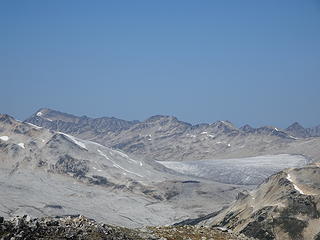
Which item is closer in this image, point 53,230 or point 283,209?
point 53,230

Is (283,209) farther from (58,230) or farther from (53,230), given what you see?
(53,230)

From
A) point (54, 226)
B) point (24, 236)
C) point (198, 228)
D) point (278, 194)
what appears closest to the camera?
point (24, 236)

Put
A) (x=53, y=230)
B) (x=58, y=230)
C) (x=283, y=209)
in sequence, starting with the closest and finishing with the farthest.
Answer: (x=53, y=230) → (x=58, y=230) → (x=283, y=209)

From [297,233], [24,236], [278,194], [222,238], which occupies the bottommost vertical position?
[24,236]

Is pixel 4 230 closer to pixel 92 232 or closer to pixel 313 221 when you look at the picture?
pixel 92 232

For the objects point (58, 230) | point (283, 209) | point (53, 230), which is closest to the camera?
point (53, 230)

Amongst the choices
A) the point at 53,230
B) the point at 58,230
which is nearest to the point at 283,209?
the point at 58,230

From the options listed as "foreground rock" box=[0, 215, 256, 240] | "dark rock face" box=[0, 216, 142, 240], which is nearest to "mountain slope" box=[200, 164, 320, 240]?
"foreground rock" box=[0, 215, 256, 240]

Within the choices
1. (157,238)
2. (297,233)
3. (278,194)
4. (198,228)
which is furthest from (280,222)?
(157,238)

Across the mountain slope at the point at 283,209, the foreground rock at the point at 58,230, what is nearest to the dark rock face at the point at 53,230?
the foreground rock at the point at 58,230

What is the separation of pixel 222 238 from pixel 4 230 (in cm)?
2305

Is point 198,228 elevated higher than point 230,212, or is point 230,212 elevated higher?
point 230,212

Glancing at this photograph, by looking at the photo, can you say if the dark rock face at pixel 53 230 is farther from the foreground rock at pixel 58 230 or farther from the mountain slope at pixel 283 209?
the mountain slope at pixel 283 209

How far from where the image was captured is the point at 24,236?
29984 mm
